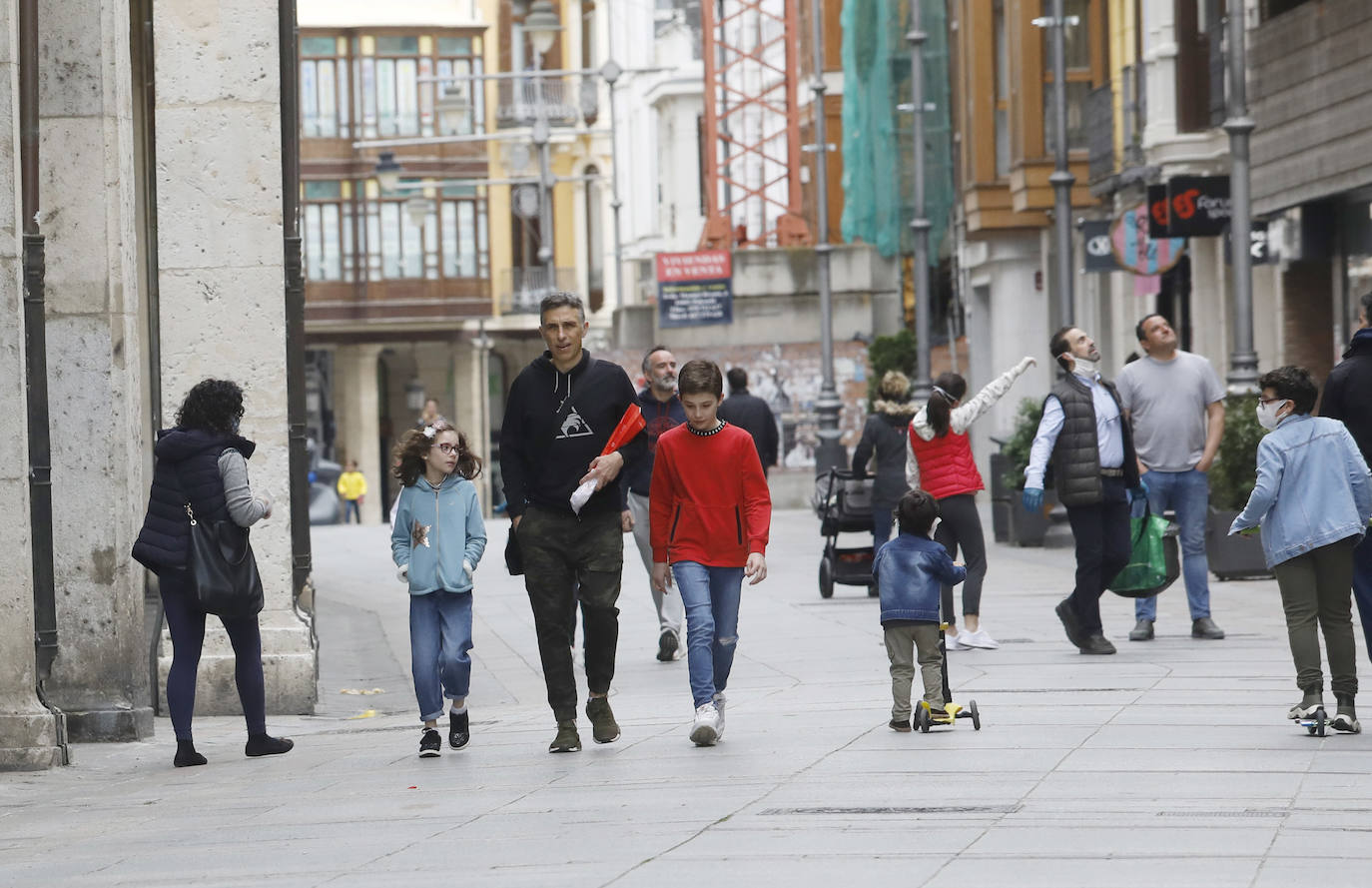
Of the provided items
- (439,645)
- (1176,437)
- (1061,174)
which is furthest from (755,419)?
(1061,174)

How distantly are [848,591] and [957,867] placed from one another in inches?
541

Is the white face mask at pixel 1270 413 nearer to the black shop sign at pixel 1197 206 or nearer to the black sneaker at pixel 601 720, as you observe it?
the black sneaker at pixel 601 720

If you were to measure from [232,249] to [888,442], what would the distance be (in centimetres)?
666

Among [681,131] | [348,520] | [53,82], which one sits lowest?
[348,520]

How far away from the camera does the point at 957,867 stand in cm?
755

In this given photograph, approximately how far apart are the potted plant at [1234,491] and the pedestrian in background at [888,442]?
271 cm

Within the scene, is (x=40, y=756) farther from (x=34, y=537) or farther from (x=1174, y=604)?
(x=1174, y=604)

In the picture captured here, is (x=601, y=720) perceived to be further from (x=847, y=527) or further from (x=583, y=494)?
(x=847, y=527)

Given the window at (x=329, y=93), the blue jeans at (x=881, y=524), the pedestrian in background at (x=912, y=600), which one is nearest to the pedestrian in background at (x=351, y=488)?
the window at (x=329, y=93)

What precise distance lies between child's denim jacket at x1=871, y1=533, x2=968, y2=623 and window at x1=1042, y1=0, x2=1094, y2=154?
92.0 ft

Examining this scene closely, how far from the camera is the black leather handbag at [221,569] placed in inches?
454

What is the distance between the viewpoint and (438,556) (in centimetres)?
1137

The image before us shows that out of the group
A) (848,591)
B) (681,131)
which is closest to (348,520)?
(681,131)

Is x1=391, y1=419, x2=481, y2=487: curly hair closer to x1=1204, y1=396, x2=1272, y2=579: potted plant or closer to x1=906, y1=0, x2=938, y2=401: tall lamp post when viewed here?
x1=1204, y1=396, x2=1272, y2=579: potted plant
